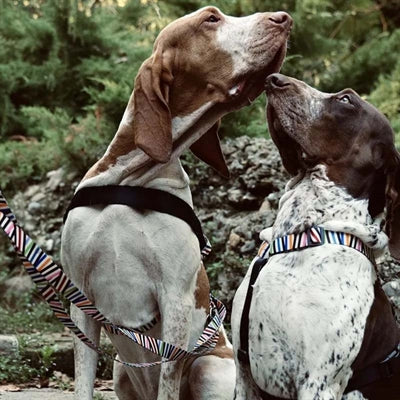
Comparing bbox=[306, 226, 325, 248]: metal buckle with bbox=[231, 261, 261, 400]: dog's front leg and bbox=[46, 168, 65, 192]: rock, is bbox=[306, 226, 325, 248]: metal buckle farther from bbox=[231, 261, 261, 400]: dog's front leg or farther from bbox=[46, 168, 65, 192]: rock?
bbox=[46, 168, 65, 192]: rock

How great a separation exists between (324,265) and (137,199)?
1147 mm

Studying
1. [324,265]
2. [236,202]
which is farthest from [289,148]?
[236,202]

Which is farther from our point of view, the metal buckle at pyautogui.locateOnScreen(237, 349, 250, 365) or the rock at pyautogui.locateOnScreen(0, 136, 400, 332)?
the rock at pyautogui.locateOnScreen(0, 136, 400, 332)

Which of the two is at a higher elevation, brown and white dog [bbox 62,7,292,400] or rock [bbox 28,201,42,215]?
brown and white dog [bbox 62,7,292,400]

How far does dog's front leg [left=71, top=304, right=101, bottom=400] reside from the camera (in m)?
3.88

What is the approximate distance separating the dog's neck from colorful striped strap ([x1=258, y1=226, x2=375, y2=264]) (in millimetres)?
33

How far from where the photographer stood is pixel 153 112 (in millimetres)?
3799

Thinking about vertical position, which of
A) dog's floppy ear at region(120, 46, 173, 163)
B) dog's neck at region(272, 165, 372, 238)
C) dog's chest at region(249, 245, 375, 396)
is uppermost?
dog's floppy ear at region(120, 46, 173, 163)

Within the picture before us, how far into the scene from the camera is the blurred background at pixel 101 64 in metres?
8.29

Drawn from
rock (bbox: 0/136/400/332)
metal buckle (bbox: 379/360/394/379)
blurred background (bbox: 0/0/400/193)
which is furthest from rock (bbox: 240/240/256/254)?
metal buckle (bbox: 379/360/394/379)

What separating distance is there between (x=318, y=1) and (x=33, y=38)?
3726 millimetres

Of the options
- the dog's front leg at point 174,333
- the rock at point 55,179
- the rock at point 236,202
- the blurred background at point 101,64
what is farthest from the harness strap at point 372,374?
the rock at point 55,179

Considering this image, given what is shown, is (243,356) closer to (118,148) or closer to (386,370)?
(386,370)

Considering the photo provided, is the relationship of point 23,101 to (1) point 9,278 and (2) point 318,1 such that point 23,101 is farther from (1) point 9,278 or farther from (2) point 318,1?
(2) point 318,1
